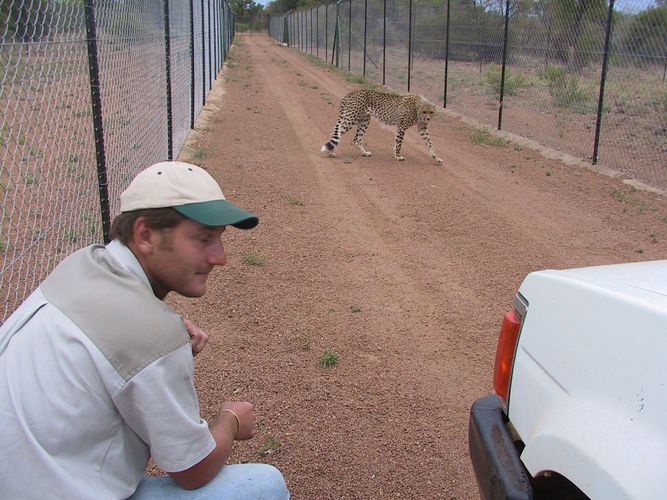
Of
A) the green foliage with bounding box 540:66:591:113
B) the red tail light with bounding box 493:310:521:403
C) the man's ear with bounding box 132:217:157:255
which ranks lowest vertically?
the red tail light with bounding box 493:310:521:403

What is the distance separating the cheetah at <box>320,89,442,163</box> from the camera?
10.9 meters

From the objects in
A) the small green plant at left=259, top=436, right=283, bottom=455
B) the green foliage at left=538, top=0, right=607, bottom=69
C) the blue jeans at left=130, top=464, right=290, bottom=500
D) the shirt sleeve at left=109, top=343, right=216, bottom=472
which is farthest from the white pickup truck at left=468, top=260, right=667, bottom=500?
the green foliage at left=538, top=0, right=607, bottom=69

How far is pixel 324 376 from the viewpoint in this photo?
13.1ft

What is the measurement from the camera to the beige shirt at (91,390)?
1644 millimetres

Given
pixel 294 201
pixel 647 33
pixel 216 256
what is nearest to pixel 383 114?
pixel 294 201

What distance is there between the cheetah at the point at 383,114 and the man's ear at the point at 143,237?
8.87m

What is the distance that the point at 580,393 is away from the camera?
174cm

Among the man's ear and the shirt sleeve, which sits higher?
the man's ear

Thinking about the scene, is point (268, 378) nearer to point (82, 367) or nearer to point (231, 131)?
point (82, 367)

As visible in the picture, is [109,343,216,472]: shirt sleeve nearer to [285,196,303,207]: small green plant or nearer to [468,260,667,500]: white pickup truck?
[468,260,667,500]: white pickup truck

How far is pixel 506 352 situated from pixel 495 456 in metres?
0.38

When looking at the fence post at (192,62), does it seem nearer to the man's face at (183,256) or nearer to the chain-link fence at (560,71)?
the chain-link fence at (560,71)

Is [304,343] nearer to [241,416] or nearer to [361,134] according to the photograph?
[241,416]

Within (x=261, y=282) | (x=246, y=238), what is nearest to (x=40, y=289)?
(x=261, y=282)
